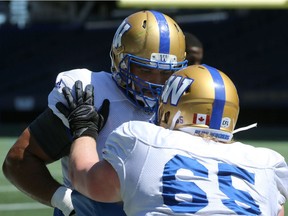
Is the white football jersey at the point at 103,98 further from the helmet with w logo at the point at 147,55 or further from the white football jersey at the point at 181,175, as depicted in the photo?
the white football jersey at the point at 181,175

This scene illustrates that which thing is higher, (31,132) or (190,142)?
(190,142)

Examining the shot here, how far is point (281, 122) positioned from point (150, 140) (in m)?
13.3

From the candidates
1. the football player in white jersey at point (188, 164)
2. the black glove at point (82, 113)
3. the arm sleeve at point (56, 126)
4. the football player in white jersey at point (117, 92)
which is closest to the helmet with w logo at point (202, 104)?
the football player in white jersey at point (188, 164)

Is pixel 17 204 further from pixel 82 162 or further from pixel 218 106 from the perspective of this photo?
pixel 218 106

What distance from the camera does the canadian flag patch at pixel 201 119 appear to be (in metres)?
2.88

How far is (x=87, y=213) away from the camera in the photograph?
10.4 feet

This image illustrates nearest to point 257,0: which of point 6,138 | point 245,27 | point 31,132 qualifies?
point 245,27

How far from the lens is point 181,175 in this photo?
2.73 metres

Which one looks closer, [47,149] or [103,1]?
[47,149]

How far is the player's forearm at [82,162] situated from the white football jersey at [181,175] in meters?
0.08

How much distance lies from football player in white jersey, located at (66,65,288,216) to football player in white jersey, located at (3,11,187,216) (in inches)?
17.0

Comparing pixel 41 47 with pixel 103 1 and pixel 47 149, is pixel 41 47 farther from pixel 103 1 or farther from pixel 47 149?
pixel 47 149

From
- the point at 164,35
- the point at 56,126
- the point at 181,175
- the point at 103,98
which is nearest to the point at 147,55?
the point at 164,35

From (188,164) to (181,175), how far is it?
48 millimetres
